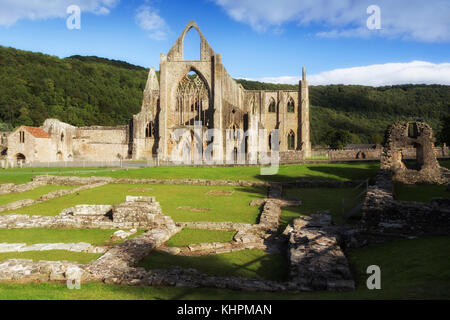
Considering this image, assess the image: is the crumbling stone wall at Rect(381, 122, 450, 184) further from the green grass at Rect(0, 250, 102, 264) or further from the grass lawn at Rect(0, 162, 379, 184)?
the green grass at Rect(0, 250, 102, 264)

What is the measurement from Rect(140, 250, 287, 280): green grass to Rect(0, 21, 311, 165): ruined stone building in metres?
28.4

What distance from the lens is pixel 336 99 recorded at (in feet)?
431

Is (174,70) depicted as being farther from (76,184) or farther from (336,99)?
(336,99)

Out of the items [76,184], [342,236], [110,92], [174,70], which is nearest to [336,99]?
[110,92]

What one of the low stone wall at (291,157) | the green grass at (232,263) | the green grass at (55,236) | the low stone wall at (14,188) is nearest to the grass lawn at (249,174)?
→ the low stone wall at (14,188)

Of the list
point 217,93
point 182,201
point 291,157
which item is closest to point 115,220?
point 182,201

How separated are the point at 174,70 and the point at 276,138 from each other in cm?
2066

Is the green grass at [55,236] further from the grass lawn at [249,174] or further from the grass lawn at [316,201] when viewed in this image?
the grass lawn at [249,174]

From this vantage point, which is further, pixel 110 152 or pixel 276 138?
pixel 276 138

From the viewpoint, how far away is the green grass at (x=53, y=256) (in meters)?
8.19

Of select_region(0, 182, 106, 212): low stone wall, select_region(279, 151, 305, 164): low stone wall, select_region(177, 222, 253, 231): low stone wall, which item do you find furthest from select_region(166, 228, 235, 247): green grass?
select_region(279, 151, 305, 164): low stone wall

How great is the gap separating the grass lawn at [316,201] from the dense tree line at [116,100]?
157 ft

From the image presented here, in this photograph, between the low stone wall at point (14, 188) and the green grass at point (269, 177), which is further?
the green grass at point (269, 177)

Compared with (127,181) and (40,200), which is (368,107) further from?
(40,200)
